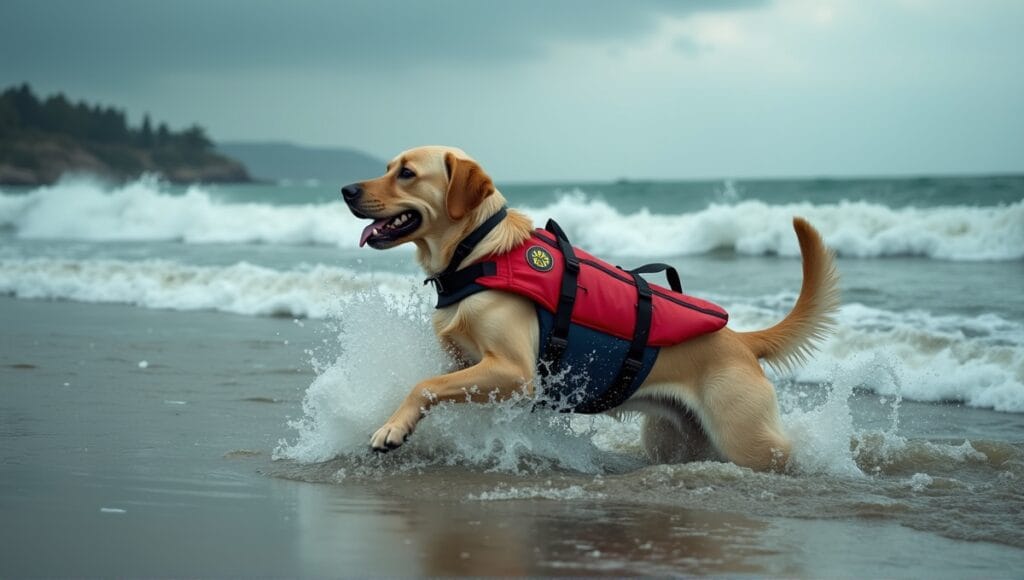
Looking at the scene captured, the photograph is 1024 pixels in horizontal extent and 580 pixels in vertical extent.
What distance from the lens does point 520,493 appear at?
453 cm

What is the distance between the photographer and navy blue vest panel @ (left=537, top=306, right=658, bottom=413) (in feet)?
15.9

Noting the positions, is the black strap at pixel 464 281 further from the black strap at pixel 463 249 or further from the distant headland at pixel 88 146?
the distant headland at pixel 88 146

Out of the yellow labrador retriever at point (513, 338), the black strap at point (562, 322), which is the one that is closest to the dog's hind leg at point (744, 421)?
the yellow labrador retriever at point (513, 338)

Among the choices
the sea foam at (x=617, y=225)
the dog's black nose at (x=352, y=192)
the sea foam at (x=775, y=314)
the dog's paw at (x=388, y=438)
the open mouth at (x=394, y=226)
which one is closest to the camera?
the dog's paw at (x=388, y=438)

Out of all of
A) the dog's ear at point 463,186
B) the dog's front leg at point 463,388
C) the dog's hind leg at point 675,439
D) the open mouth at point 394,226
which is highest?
the dog's ear at point 463,186

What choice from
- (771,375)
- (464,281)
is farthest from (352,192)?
(771,375)

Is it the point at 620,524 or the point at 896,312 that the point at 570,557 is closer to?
the point at 620,524

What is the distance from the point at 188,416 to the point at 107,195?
1102 inches

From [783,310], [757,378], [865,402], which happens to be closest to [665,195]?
[783,310]

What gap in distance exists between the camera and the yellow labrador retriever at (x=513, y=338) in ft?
15.3

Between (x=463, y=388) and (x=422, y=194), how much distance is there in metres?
0.93

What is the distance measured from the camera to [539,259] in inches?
191

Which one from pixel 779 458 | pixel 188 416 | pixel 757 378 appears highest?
pixel 757 378

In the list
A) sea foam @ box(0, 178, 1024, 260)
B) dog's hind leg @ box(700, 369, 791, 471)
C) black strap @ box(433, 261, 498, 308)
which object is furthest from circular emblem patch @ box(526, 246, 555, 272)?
sea foam @ box(0, 178, 1024, 260)
